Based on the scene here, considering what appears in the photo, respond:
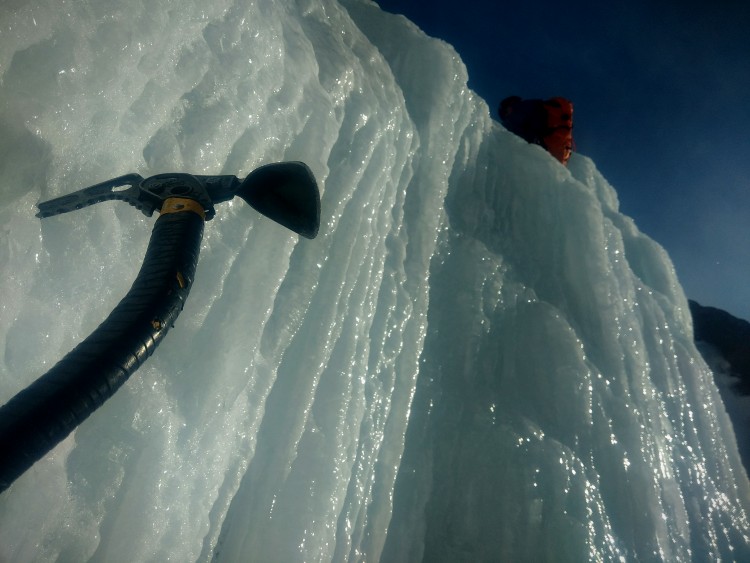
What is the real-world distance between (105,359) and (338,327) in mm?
1406

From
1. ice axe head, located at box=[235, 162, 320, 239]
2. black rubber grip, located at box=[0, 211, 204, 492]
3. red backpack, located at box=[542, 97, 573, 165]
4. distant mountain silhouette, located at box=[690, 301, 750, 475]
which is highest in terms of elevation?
distant mountain silhouette, located at box=[690, 301, 750, 475]

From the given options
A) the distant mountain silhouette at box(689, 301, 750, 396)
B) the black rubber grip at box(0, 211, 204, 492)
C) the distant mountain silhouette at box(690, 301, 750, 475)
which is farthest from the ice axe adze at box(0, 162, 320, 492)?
the distant mountain silhouette at box(689, 301, 750, 396)

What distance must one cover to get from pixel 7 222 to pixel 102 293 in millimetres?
289

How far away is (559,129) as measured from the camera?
6738mm

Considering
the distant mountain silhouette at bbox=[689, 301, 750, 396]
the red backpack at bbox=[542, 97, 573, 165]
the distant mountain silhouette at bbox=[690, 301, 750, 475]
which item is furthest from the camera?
the distant mountain silhouette at bbox=[689, 301, 750, 396]

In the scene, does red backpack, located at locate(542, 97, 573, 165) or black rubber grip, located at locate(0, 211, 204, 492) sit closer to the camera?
black rubber grip, located at locate(0, 211, 204, 492)

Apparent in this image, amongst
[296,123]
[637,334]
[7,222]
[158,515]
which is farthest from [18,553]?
[637,334]

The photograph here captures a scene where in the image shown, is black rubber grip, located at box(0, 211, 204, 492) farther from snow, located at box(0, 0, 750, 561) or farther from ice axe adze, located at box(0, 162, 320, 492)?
snow, located at box(0, 0, 750, 561)

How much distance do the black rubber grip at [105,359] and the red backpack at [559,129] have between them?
19.7 ft

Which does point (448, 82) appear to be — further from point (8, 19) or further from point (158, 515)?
point (158, 515)

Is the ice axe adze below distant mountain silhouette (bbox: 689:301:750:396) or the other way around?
below

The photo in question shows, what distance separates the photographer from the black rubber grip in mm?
804

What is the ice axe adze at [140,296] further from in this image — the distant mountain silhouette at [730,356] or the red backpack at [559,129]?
the distant mountain silhouette at [730,356]

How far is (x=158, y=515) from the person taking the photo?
1449 mm
